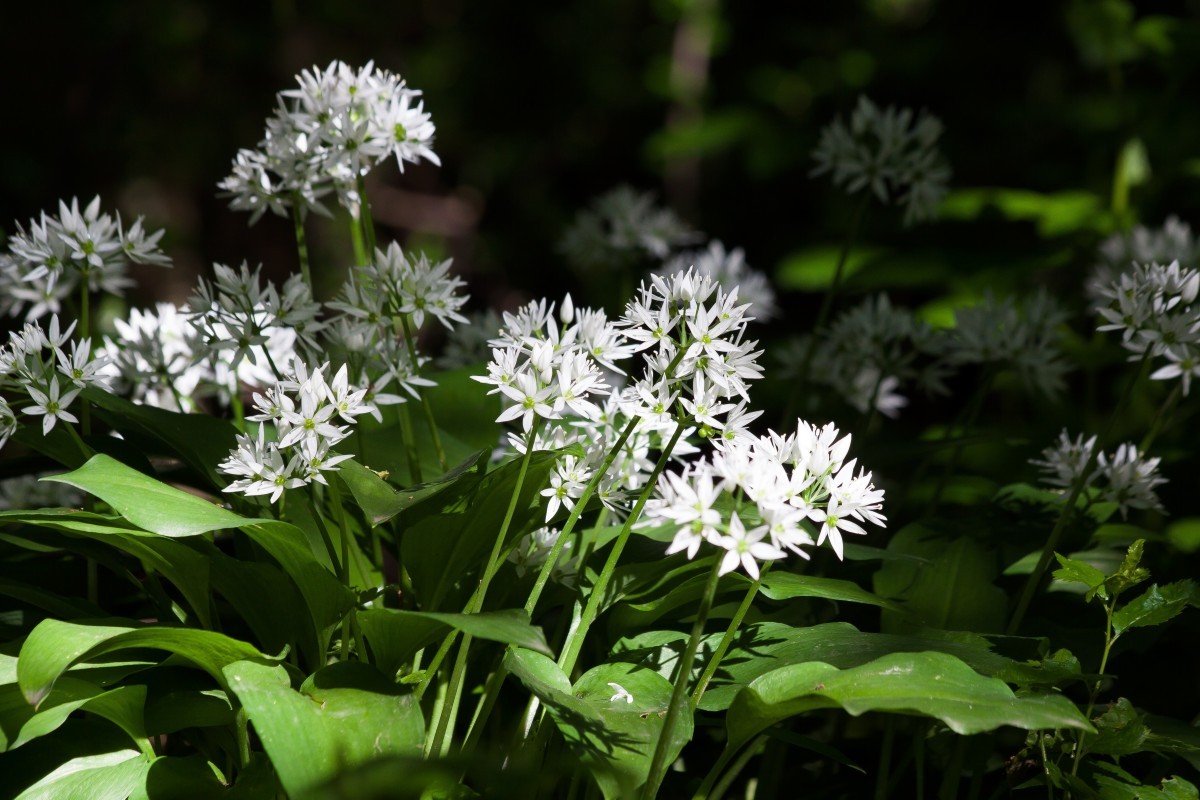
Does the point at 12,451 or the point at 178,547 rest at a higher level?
the point at 12,451

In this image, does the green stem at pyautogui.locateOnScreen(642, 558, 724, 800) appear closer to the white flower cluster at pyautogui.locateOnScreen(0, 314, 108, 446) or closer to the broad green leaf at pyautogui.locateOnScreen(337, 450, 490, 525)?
the broad green leaf at pyautogui.locateOnScreen(337, 450, 490, 525)

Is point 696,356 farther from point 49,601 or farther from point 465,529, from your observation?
point 49,601

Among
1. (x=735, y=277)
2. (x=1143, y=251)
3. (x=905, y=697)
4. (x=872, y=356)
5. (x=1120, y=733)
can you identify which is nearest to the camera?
(x=905, y=697)

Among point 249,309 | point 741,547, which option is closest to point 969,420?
point 741,547

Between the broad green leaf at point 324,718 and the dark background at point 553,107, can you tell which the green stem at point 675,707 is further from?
the dark background at point 553,107

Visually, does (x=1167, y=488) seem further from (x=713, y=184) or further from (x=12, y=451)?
(x=713, y=184)

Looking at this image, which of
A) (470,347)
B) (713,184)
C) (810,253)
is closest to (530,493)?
(470,347)
